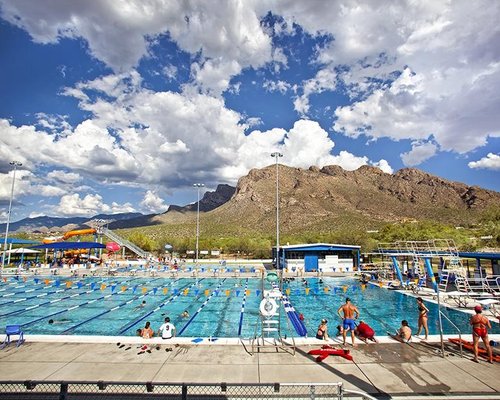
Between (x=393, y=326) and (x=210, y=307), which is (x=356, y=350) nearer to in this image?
(x=393, y=326)

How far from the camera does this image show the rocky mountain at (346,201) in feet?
334

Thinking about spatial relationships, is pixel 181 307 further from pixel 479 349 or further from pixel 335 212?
pixel 335 212

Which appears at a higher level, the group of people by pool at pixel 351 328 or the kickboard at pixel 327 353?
the group of people by pool at pixel 351 328

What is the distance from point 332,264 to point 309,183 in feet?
326

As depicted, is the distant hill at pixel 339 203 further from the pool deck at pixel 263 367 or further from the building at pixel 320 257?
the pool deck at pixel 263 367

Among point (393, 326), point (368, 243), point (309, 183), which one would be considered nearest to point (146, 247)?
point (368, 243)

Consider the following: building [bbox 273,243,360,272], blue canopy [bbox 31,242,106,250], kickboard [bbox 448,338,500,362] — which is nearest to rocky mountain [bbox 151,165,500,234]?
building [bbox 273,243,360,272]

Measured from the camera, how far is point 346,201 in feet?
398

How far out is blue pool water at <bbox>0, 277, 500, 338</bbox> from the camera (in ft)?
54.0

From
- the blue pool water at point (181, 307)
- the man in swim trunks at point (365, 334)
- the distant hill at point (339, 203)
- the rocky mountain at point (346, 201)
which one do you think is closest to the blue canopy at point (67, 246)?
the blue pool water at point (181, 307)

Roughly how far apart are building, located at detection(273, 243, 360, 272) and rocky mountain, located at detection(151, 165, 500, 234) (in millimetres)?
47687

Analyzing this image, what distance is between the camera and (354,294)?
25750mm

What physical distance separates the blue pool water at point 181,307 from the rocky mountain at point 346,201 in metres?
66.4

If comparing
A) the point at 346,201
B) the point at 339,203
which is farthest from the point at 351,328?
the point at 346,201
